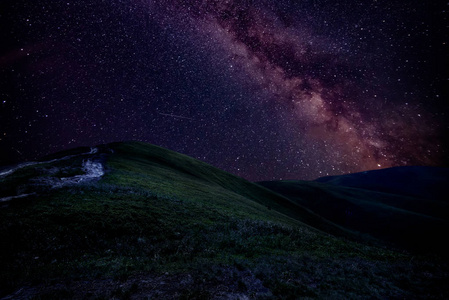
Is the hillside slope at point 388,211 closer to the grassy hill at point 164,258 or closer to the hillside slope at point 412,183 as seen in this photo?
the hillside slope at point 412,183

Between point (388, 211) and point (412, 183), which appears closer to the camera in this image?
point (388, 211)

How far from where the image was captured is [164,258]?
1084 cm

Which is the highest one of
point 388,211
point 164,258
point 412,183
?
point 412,183

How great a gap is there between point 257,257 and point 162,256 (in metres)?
5.69

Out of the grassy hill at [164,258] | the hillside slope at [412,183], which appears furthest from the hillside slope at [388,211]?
the grassy hill at [164,258]

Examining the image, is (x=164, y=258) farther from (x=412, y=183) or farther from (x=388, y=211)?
(x=412, y=183)

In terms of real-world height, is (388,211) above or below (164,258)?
above

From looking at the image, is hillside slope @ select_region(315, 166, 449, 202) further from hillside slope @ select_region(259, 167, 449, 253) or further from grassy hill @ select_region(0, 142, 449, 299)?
grassy hill @ select_region(0, 142, 449, 299)

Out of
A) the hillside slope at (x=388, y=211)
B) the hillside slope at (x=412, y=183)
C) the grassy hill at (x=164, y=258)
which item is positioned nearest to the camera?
the grassy hill at (x=164, y=258)

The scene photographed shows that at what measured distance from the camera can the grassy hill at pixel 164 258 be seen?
26.8ft

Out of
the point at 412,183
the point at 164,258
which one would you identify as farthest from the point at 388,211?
the point at 412,183

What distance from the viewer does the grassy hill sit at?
818 centimetres

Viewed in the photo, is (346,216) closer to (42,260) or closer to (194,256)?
(194,256)

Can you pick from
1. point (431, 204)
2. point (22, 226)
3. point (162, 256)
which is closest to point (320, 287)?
point (162, 256)
